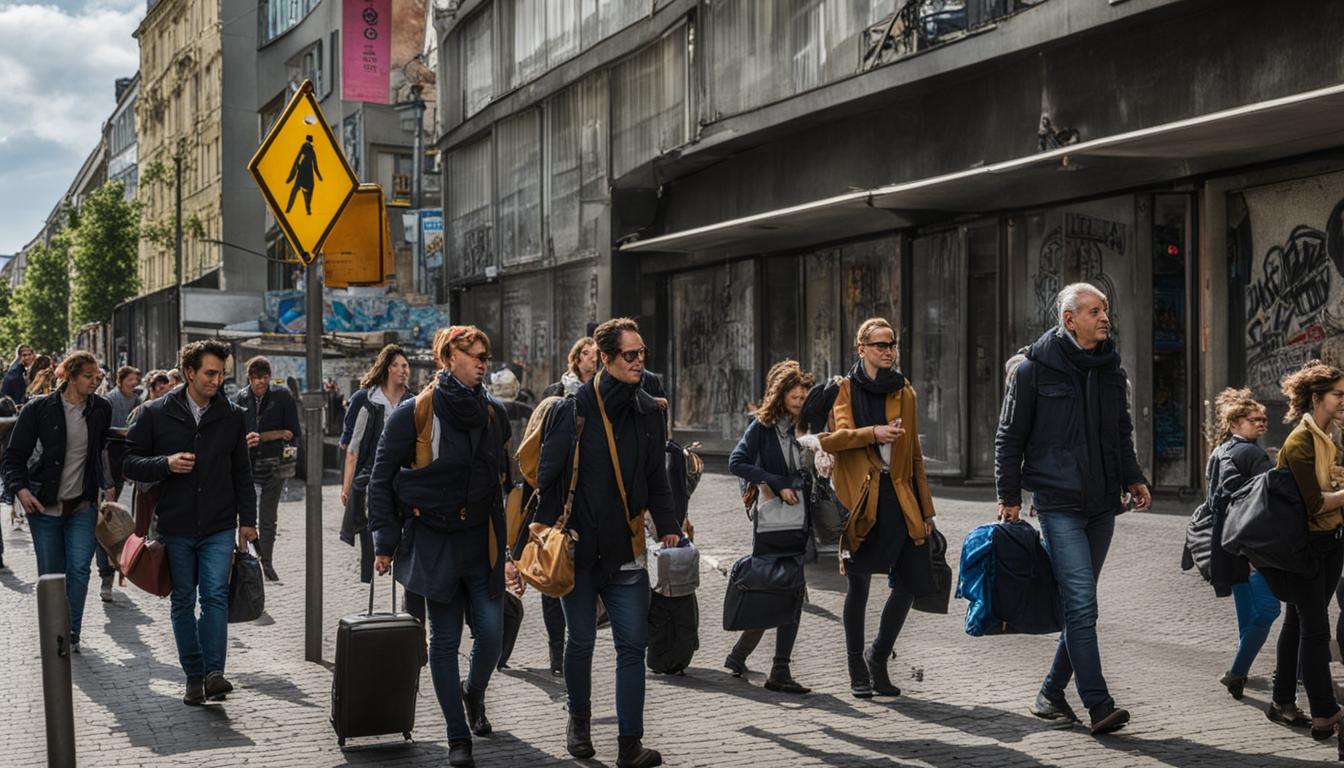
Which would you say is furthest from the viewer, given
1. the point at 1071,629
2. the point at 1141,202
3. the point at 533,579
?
the point at 1141,202

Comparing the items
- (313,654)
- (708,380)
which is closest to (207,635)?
(313,654)

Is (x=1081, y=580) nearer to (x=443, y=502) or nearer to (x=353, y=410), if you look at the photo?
(x=443, y=502)

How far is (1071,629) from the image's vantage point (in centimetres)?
691

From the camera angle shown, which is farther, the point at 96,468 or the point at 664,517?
the point at 96,468

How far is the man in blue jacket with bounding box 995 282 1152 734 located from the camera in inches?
271

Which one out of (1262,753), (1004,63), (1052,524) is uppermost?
(1004,63)

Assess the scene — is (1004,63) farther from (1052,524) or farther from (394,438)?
(394,438)


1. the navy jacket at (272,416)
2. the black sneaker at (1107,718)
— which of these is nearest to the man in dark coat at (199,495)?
the black sneaker at (1107,718)

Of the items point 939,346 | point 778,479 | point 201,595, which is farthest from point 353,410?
point 939,346

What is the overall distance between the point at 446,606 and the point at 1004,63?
1145cm

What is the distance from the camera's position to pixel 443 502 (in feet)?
21.4

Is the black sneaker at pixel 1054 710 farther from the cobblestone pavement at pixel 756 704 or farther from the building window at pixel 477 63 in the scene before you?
the building window at pixel 477 63

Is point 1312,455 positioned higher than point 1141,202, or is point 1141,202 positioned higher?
point 1141,202

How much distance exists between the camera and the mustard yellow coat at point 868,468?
771 centimetres
